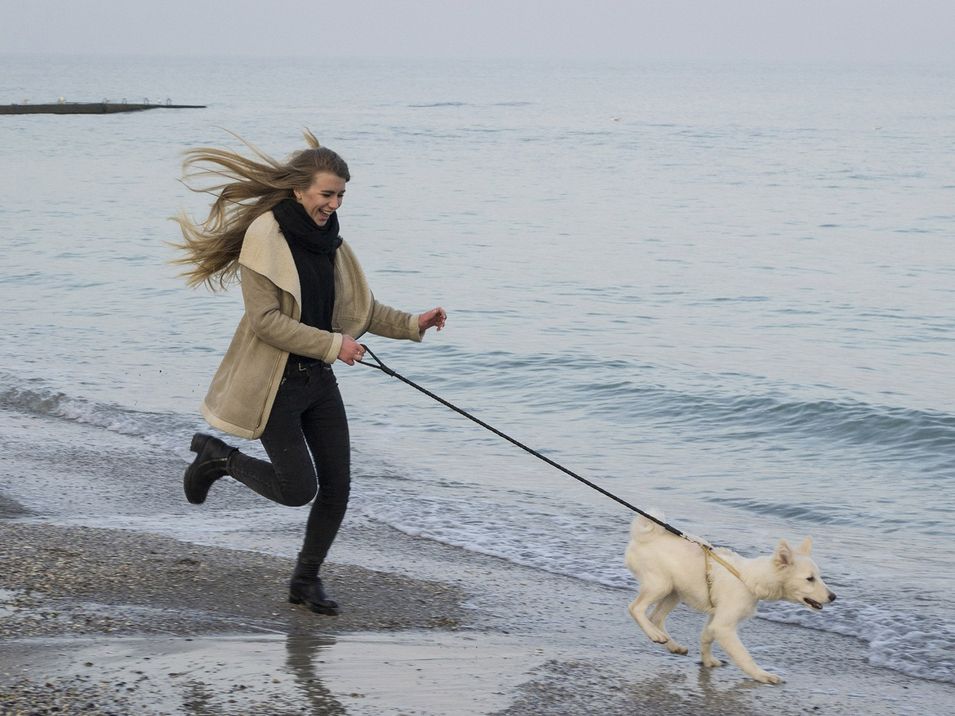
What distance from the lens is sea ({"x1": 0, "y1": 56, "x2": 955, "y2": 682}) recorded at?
7.44m

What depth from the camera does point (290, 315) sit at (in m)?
4.78

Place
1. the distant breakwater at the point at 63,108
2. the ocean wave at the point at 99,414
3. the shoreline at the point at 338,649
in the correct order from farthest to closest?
the distant breakwater at the point at 63,108
the ocean wave at the point at 99,414
the shoreline at the point at 338,649

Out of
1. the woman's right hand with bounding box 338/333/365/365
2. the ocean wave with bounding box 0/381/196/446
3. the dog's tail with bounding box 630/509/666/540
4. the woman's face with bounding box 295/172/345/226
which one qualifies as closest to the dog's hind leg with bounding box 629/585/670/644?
the dog's tail with bounding box 630/509/666/540

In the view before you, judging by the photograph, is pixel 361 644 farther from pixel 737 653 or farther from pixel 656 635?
pixel 737 653

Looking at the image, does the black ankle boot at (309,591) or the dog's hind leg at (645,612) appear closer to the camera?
the dog's hind leg at (645,612)

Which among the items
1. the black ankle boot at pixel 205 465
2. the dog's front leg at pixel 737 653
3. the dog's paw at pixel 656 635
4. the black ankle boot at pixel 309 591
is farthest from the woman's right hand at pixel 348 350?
the dog's front leg at pixel 737 653

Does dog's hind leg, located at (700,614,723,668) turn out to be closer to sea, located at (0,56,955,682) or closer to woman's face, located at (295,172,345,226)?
sea, located at (0,56,955,682)

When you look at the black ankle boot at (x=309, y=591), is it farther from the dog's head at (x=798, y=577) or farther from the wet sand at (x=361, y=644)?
the dog's head at (x=798, y=577)

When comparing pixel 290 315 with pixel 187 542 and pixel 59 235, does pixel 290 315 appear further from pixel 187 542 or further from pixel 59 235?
pixel 59 235

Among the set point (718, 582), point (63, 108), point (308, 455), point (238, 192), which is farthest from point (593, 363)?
point (63, 108)

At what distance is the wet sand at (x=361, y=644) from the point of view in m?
4.01

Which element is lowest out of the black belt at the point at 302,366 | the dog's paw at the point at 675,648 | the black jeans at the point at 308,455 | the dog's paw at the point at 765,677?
the dog's paw at the point at 675,648

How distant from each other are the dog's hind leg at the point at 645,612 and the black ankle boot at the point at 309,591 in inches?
48.3

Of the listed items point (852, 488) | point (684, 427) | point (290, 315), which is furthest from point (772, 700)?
point (684, 427)
